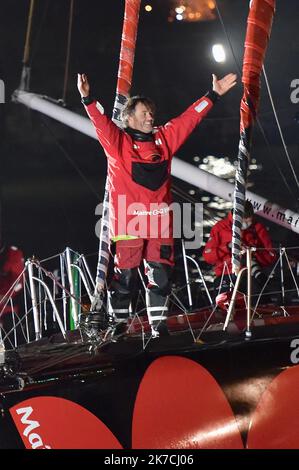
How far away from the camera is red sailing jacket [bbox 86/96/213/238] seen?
3668mm

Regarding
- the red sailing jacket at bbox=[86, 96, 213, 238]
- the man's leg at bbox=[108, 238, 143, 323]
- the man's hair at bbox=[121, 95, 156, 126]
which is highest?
the man's hair at bbox=[121, 95, 156, 126]

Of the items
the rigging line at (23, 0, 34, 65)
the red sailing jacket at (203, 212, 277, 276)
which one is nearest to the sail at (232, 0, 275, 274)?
the red sailing jacket at (203, 212, 277, 276)

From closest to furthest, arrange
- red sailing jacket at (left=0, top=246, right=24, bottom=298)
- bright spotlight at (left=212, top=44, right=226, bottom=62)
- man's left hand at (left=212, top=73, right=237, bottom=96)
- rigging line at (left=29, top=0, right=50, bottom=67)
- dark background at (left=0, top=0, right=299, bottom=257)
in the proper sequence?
man's left hand at (left=212, top=73, right=237, bottom=96), red sailing jacket at (left=0, top=246, right=24, bottom=298), dark background at (left=0, top=0, right=299, bottom=257), rigging line at (left=29, top=0, right=50, bottom=67), bright spotlight at (left=212, top=44, right=226, bottom=62)

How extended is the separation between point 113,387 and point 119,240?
0.74 meters

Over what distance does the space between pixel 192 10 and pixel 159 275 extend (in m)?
4.52

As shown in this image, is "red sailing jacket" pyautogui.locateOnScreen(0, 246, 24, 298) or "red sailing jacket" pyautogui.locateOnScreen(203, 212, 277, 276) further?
"red sailing jacket" pyautogui.locateOnScreen(0, 246, 24, 298)

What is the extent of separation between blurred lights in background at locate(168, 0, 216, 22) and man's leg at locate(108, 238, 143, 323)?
161 inches

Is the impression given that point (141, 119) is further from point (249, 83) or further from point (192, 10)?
point (192, 10)

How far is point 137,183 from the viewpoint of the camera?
12.1 feet

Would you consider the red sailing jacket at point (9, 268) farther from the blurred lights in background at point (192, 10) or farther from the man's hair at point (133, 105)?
the blurred lights in background at point (192, 10)

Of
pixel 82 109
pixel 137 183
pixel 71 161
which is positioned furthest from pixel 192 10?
pixel 137 183

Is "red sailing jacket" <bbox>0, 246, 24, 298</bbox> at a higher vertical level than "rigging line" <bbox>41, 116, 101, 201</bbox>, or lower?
lower

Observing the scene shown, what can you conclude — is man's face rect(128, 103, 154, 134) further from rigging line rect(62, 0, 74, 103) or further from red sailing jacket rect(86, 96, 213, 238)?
rigging line rect(62, 0, 74, 103)

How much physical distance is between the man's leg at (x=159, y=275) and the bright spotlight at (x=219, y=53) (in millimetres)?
4375
